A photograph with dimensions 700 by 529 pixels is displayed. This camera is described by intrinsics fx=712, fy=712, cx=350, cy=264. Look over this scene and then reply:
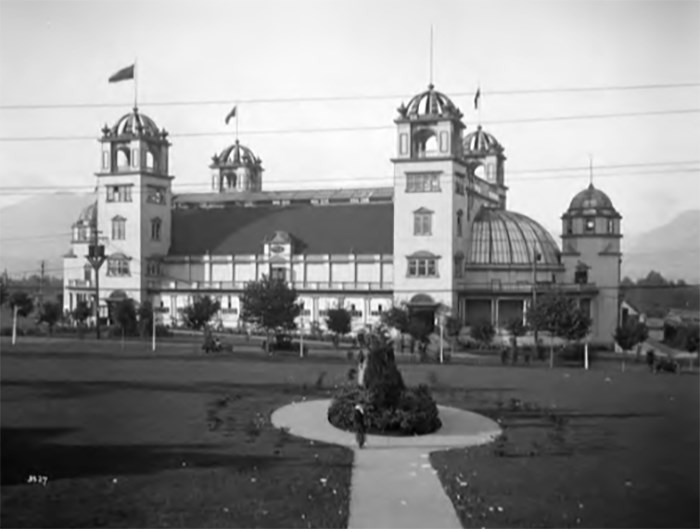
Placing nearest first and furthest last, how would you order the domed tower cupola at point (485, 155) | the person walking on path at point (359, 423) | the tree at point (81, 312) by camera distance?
the person walking on path at point (359, 423)
the tree at point (81, 312)
the domed tower cupola at point (485, 155)

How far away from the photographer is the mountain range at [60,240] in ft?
28.7

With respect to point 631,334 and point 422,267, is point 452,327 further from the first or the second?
point 631,334

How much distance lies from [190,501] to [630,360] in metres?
7.64

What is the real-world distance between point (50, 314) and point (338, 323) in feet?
12.9

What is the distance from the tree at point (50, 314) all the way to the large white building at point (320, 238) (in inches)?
11.2

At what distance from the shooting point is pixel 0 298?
9.34m

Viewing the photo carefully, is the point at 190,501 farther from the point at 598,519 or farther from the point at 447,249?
the point at 447,249

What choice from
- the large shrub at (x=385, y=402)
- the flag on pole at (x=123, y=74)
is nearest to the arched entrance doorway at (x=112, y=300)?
the flag on pole at (x=123, y=74)

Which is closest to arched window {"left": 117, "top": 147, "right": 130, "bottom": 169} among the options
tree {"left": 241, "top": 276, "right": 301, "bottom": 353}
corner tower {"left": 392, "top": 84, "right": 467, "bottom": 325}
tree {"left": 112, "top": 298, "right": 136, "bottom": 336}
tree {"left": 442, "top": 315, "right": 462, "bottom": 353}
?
tree {"left": 112, "top": 298, "right": 136, "bottom": 336}

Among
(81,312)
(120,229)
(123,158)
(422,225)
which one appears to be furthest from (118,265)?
(422,225)

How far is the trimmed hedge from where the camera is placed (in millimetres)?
8109

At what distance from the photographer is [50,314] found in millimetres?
9531

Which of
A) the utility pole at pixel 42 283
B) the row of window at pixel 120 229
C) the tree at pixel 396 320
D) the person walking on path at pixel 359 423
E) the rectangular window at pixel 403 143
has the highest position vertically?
the rectangular window at pixel 403 143

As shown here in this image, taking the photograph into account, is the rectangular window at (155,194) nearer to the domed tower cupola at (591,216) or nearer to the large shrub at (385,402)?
the large shrub at (385,402)
